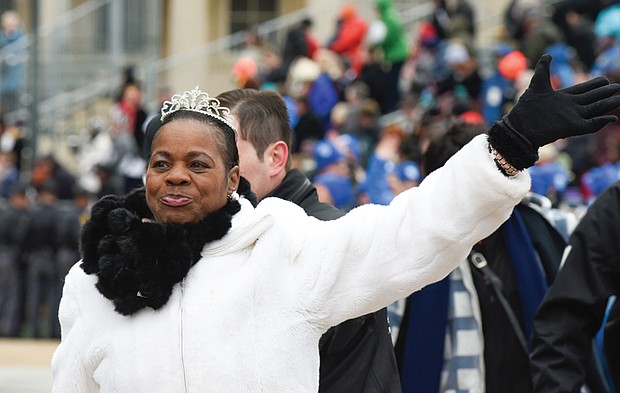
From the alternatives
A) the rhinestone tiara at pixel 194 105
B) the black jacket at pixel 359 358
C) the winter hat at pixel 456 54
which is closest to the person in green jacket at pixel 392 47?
the winter hat at pixel 456 54

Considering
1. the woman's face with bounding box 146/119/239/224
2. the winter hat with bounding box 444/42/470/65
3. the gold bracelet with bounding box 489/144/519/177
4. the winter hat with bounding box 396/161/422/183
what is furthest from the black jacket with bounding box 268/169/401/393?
the winter hat with bounding box 444/42/470/65

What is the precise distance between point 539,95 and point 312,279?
0.75 meters

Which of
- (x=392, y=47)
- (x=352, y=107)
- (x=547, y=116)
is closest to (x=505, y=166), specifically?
(x=547, y=116)

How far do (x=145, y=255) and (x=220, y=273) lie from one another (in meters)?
0.20

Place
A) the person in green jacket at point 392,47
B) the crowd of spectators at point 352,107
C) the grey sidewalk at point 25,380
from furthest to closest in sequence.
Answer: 1. the person in green jacket at point 392,47
2. the crowd of spectators at point 352,107
3. the grey sidewalk at point 25,380

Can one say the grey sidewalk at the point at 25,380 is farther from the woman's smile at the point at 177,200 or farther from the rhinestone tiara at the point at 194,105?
the woman's smile at the point at 177,200

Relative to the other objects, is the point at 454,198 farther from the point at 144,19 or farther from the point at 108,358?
the point at 144,19

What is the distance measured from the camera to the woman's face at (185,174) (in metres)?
3.80

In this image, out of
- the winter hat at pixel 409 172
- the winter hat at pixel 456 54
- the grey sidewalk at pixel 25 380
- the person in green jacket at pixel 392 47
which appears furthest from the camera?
the person in green jacket at pixel 392 47

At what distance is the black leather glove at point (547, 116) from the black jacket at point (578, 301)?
1607mm

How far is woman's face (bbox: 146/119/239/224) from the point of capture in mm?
3797

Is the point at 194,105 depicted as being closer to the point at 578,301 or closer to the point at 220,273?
the point at 220,273

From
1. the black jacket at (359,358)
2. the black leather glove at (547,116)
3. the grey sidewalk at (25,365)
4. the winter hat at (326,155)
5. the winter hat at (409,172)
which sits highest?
the black leather glove at (547,116)

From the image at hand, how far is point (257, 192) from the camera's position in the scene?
16.1ft
